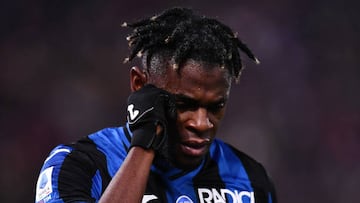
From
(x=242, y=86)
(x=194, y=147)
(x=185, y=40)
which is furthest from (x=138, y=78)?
(x=242, y=86)

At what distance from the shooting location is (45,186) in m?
2.33

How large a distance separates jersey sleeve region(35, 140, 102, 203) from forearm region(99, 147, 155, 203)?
0.15 m

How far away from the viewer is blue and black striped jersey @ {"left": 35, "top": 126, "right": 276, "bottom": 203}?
2.32 metres

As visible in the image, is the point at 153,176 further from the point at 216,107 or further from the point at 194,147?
the point at 216,107

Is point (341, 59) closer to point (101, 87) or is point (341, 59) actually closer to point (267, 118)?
point (267, 118)

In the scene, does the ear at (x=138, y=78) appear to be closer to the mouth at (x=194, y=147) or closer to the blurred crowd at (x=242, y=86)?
the mouth at (x=194, y=147)

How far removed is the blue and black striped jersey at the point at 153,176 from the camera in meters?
2.32

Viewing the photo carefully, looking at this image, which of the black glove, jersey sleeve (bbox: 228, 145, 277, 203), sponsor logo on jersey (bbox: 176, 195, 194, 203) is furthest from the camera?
jersey sleeve (bbox: 228, 145, 277, 203)

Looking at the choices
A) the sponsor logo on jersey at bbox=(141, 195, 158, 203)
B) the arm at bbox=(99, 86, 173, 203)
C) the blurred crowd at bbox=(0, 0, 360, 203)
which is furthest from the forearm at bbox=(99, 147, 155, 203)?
the blurred crowd at bbox=(0, 0, 360, 203)

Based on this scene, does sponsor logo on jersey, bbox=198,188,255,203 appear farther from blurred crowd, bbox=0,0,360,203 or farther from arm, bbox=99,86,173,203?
blurred crowd, bbox=0,0,360,203

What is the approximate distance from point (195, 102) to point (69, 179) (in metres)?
0.50

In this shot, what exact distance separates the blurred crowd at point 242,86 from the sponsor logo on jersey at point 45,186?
2.68 m

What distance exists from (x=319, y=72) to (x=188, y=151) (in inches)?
131

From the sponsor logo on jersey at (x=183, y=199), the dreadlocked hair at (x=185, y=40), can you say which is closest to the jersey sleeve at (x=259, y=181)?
the sponsor logo on jersey at (x=183, y=199)
